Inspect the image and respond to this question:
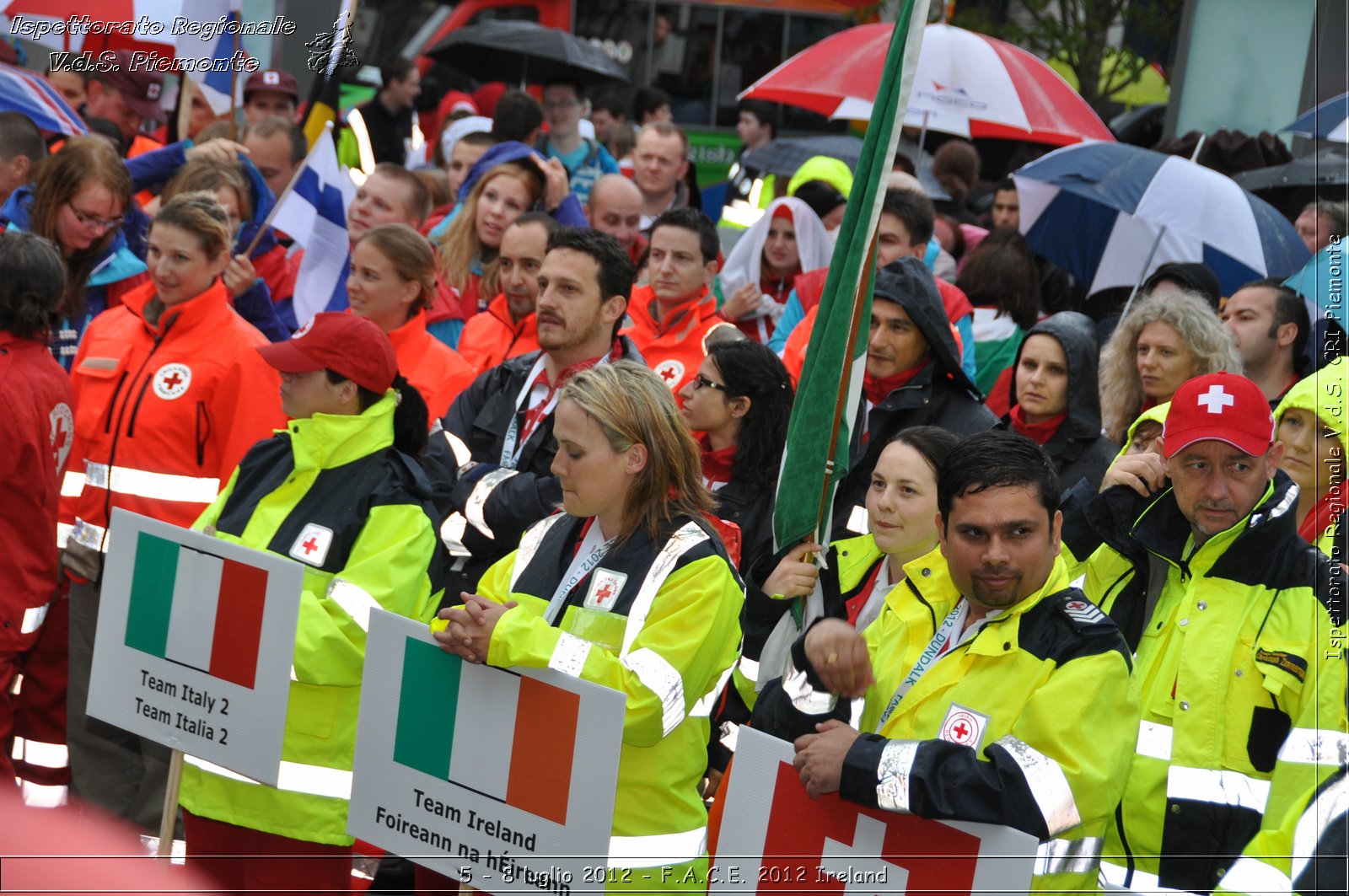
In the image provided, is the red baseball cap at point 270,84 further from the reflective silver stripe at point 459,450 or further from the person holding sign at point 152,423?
the reflective silver stripe at point 459,450

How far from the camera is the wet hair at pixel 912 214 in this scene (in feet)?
24.5

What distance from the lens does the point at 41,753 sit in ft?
19.9

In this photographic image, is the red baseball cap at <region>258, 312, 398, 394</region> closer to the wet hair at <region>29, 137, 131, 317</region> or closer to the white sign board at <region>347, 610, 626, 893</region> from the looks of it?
the white sign board at <region>347, 610, 626, 893</region>

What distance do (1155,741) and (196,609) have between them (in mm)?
2701

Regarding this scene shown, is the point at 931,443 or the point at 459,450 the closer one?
the point at 931,443

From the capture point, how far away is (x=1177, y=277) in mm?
6809

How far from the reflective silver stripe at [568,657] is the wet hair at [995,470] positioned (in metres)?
0.95

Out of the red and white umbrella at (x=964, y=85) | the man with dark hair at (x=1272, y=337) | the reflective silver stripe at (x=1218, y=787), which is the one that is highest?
the red and white umbrella at (x=964, y=85)

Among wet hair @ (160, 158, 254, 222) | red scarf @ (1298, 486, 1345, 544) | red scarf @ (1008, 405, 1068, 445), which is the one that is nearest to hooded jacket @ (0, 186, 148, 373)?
wet hair @ (160, 158, 254, 222)

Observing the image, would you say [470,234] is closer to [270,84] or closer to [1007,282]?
[1007,282]

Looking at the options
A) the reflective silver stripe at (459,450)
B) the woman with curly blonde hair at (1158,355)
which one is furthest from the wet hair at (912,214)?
the reflective silver stripe at (459,450)

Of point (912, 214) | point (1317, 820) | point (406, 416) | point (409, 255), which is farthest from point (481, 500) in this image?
point (912, 214)

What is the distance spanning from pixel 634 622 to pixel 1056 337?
2.72 m

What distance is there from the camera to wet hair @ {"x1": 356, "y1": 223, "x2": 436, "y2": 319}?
6211 mm
